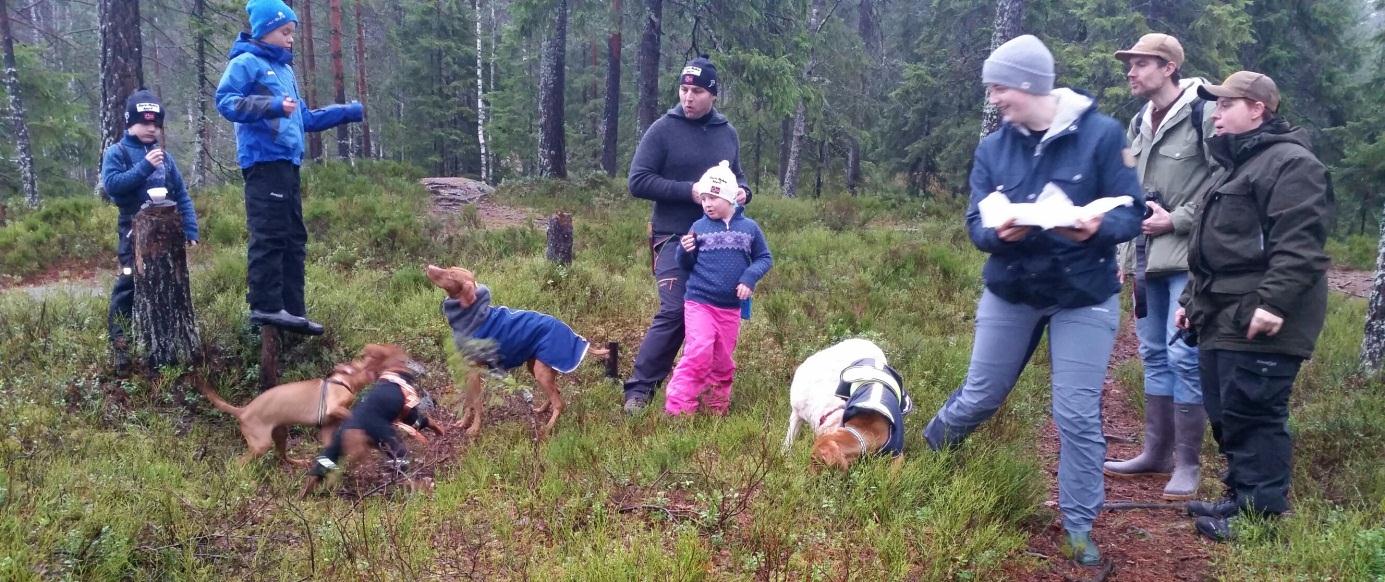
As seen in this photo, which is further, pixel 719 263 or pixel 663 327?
pixel 663 327

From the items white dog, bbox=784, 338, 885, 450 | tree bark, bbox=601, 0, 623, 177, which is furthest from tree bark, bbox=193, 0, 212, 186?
white dog, bbox=784, 338, 885, 450

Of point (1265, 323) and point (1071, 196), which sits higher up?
point (1071, 196)

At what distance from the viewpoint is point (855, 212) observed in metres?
14.1

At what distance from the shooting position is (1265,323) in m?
3.08

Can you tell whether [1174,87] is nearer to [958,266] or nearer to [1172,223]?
[1172,223]

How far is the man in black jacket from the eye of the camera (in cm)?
461

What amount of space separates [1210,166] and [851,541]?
264cm

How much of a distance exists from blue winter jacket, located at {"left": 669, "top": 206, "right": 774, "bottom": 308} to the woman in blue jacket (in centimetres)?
146

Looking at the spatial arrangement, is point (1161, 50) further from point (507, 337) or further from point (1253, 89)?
point (507, 337)

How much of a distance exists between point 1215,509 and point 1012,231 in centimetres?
176

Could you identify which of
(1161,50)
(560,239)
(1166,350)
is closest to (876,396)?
(1166,350)

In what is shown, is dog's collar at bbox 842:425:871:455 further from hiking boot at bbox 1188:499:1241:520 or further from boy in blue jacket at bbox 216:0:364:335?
boy in blue jacket at bbox 216:0:364:335

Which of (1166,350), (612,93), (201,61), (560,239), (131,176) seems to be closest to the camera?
(1166,350)

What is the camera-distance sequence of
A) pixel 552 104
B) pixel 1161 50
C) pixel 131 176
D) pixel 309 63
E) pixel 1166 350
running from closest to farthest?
pixel 1161 50 → pixel 1166 350 → pixel 131 176 → pixel 552 104 → pixel 309 63
